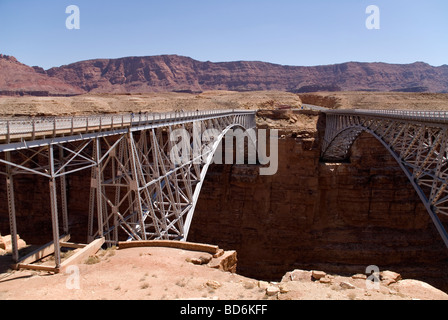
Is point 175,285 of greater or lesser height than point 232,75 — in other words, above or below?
below

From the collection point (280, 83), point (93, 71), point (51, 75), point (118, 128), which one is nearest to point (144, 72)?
point (93, 71)

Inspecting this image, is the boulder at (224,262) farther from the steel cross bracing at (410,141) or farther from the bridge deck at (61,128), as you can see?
the steel cross bracing at (410,141)

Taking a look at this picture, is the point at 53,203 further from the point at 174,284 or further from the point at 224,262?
the point at 224,262

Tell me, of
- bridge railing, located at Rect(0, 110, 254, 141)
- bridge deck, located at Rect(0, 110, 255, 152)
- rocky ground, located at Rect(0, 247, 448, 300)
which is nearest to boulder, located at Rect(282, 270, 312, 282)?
rocky ground, located at Rect(0, 247, 448, 300)

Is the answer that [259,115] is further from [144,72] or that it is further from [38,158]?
[144,72]

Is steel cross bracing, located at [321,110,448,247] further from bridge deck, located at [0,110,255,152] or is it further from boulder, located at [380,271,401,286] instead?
bridge deck, located at [0,110,255,152]

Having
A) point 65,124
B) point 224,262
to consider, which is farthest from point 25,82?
point 224,262
